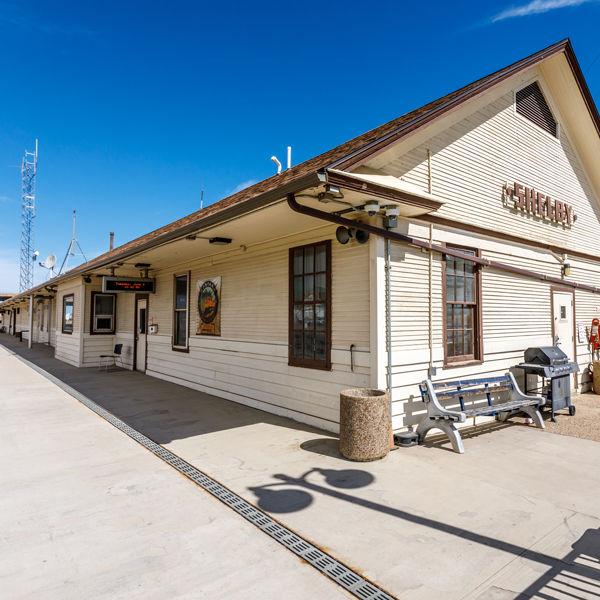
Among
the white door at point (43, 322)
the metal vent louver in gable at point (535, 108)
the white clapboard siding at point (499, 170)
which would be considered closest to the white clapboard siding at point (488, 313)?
the white clapboard siding at point (499, 170)

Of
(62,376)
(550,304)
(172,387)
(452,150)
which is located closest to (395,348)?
(452,150)

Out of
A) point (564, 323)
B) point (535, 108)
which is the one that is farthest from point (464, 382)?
point (535, 108)

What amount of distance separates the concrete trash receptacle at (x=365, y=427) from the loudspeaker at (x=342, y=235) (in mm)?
2191

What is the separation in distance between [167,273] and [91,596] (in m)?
9.60

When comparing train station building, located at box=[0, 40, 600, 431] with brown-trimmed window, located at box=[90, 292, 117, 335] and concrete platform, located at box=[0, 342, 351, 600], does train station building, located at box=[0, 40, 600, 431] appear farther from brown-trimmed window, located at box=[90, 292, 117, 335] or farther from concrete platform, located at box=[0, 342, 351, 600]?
brown-trimmed window, located at box=[90, 292, 117, 335]

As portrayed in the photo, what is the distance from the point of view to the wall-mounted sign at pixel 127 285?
1077 cm

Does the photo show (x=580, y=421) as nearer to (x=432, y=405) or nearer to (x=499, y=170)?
(x=432, y=405)

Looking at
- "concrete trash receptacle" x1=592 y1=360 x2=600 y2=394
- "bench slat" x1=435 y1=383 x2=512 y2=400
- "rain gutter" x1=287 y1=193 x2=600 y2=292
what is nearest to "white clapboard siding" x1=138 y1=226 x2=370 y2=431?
"rain gutter" x1=287 y1=193 x2=600 y2=292

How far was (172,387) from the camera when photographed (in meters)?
10.0

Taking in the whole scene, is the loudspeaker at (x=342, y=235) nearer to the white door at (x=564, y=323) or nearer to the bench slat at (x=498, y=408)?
the bench slat at (x=498, y=408)

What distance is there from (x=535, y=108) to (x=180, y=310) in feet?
31.1

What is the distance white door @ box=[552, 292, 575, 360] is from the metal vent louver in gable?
374 centimetres

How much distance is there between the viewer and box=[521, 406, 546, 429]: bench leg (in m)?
6.39

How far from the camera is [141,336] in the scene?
1289 centimetres
